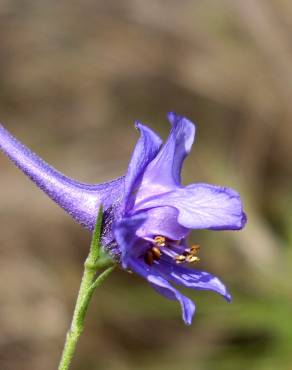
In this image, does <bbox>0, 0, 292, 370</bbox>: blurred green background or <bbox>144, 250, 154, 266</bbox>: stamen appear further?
<bbox>0, 0, 292, 370</bbox>: blurred green background

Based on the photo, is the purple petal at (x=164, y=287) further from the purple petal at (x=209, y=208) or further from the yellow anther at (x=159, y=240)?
the purple petal at (x=209, y=208)

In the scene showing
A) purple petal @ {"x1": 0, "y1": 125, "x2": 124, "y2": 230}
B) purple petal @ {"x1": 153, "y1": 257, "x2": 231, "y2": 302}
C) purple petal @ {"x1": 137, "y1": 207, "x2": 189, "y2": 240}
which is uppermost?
purple petal @ {"x1": 0, "y1": 125, "x2": 124, "y2": 230}

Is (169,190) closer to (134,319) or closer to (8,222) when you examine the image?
(134,319)

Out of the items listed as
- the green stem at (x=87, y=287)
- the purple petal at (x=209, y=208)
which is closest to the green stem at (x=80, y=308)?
the green stem at (x=87, y=287)

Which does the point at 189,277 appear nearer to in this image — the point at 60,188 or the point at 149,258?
the point at 149,258

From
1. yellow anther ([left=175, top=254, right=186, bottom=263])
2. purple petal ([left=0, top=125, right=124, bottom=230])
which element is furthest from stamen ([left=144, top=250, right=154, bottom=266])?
purple petal ([left=0, top=125, right=124, bottom=230])

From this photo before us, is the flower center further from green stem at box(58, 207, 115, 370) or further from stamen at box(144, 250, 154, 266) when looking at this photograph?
green stem at box(58, 207, 115, 370)

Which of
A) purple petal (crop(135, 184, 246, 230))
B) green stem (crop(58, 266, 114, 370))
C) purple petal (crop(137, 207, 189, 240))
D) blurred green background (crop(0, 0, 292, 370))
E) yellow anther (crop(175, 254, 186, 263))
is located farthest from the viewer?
blurred green background (crop(0, 0, 292, 370))
